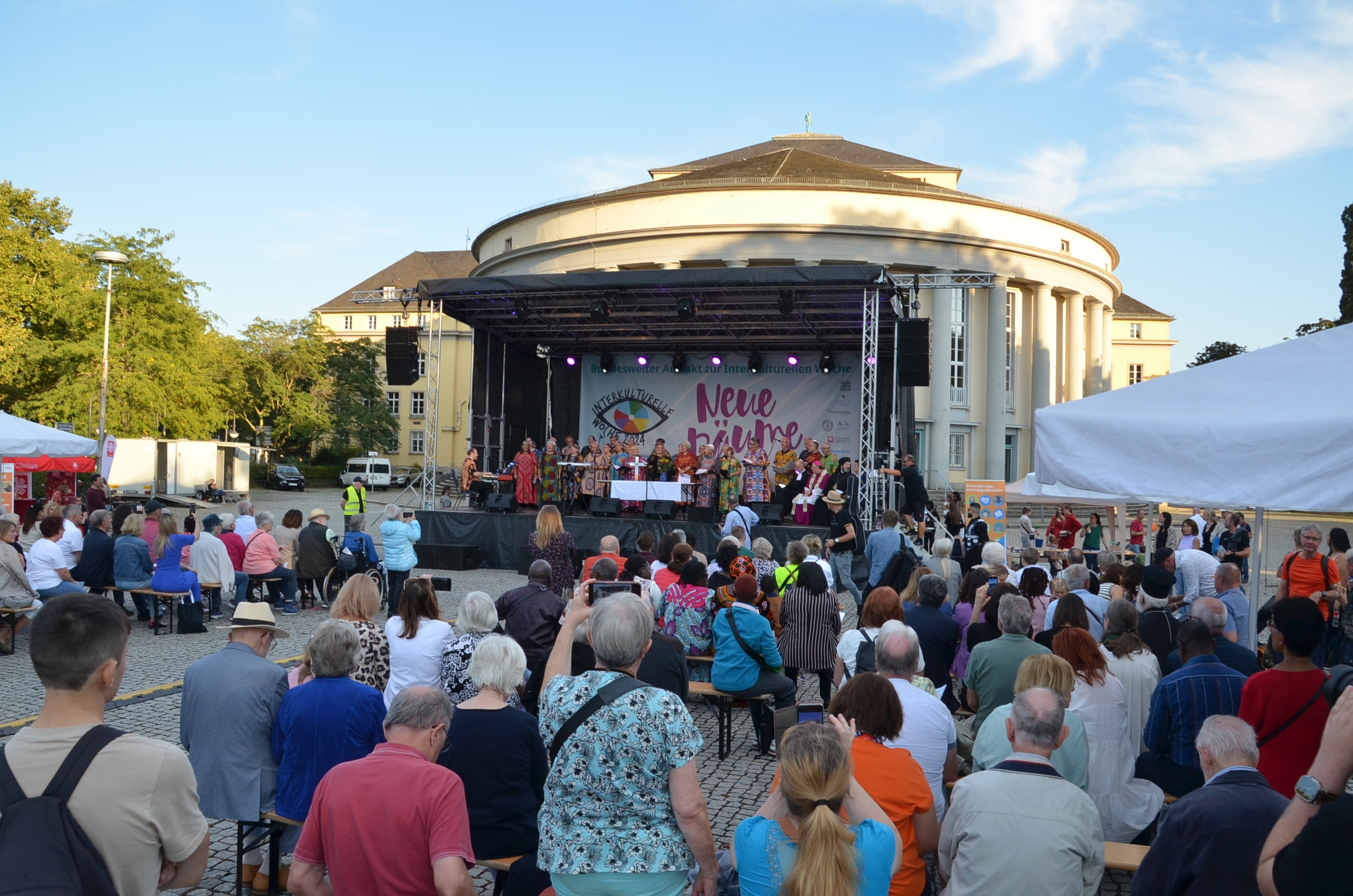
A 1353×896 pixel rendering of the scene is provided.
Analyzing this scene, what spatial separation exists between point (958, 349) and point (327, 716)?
31.4 metres

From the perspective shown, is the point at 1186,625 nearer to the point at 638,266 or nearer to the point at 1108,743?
the point at 1108,743

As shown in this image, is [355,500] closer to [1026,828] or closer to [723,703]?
[723,703]

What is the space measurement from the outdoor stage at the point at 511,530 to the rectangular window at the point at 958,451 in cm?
1748

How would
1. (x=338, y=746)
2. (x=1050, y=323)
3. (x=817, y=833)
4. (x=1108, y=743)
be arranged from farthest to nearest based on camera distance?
(x=1050, y=323)
(x=1108, y=743)
(x=338, y=746)
(x=817, y=833)

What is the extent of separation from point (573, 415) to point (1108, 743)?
68.2 ft

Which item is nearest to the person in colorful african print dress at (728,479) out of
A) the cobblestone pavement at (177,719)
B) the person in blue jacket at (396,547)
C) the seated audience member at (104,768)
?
the cobblestone pavement at (177,719)

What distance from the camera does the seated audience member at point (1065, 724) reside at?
3730mm

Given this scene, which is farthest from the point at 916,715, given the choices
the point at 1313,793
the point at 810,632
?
the point at 810,632

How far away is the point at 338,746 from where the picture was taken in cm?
393

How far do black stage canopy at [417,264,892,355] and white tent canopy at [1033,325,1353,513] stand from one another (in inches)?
440

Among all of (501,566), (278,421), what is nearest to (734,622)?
(501,566)

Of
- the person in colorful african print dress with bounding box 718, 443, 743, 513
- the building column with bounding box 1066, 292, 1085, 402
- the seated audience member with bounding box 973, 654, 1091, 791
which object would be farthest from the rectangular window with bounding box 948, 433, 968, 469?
the seated audience member with bounding box 973, 654, 1091, 791

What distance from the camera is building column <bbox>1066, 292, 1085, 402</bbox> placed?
3581 centimetres

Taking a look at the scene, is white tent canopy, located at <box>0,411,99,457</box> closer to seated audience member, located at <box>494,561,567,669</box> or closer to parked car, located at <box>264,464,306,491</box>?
seated audience member, located at <box>494,561,567,669</box>
